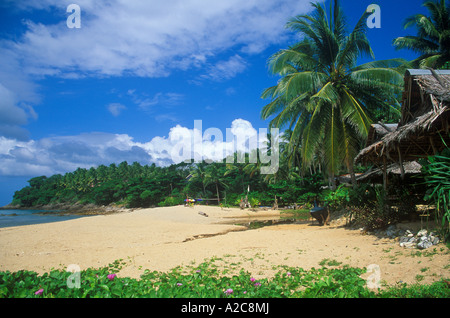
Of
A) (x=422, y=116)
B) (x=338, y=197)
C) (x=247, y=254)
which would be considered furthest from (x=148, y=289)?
(x=338, y=197)

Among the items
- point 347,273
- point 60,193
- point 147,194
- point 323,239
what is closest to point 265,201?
point 147,194

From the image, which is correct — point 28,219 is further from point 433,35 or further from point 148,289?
point 433,35

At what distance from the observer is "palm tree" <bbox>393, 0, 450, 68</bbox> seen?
17.2m

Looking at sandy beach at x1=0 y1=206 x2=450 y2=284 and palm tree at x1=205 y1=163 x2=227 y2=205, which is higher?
palm tree at x1=205 y1=163 x2=227 y2=205

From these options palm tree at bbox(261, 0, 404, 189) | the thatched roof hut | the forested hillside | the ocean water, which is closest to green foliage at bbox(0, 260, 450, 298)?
the thatched roof hut

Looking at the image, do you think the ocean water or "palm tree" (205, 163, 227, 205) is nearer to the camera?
the ocean water

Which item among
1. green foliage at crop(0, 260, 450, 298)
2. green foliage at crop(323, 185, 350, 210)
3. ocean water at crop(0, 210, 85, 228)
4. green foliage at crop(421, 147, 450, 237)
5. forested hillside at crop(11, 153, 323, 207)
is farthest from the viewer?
forested hillside at crop(11, 153, 323, 207)

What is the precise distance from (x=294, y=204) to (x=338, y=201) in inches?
572

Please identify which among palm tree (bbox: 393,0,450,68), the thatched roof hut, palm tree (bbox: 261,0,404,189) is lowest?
the thatched roof hut

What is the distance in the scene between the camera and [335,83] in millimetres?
12820

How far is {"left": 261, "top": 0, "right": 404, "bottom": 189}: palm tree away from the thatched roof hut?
331 cm

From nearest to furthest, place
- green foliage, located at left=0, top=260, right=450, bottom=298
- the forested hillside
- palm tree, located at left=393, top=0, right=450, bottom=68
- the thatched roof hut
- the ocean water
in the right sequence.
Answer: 1. green foliage, located at left=0, top=260, right=450, bottom=298
2. the thatched roof hut
3. palm tree, located at left=393, top=0, right=450, bottom=68
4. the ocean water
5. the forested hillside

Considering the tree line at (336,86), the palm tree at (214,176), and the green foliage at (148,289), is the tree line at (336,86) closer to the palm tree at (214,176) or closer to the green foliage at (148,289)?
the green foliage at (148,289)

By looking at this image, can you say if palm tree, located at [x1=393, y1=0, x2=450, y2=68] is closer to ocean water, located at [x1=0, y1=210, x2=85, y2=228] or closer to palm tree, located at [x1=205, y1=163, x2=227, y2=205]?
palm tree, located at [x1=205, y1=163, x2=227, y2=205]
